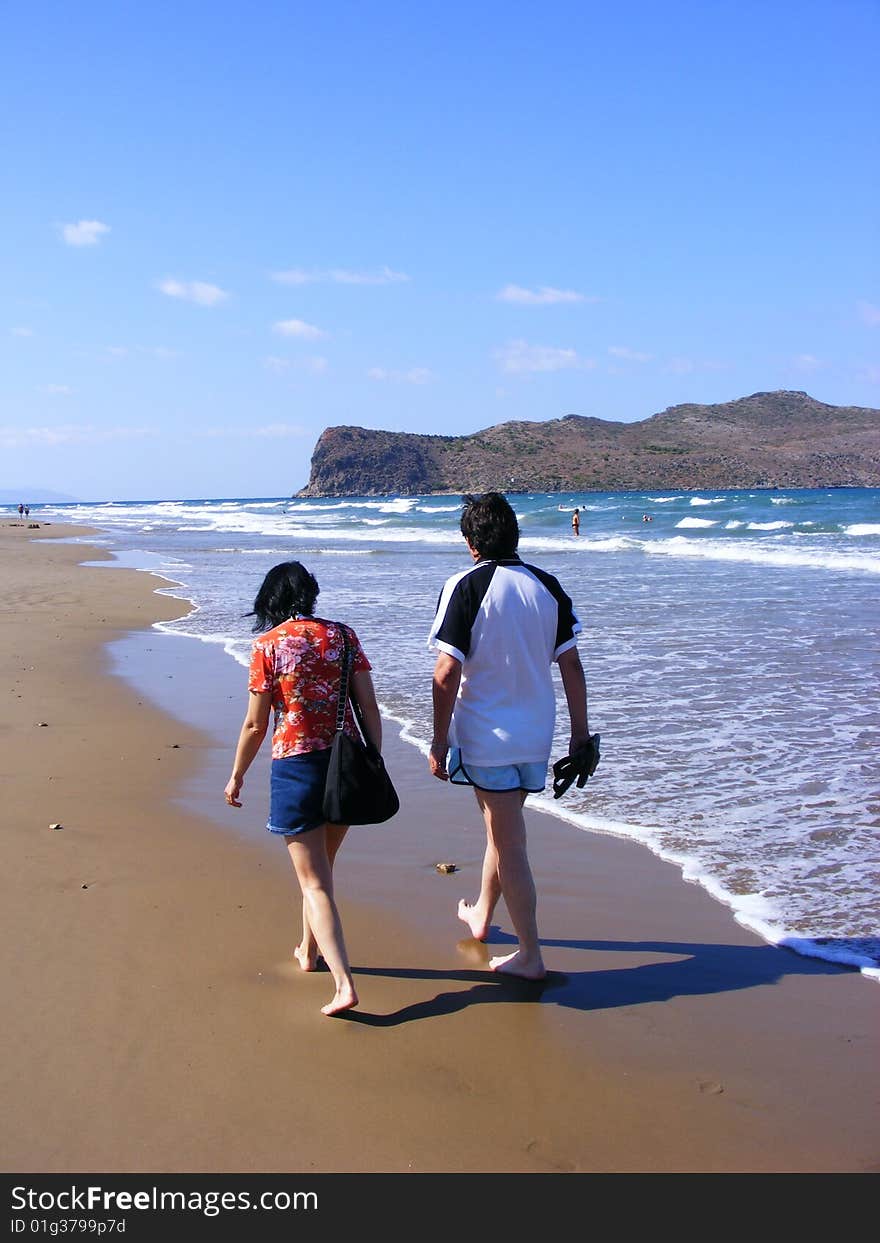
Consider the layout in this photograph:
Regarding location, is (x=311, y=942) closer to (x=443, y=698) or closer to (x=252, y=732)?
(x=252, y=732)

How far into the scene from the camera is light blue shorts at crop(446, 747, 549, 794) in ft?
11.8

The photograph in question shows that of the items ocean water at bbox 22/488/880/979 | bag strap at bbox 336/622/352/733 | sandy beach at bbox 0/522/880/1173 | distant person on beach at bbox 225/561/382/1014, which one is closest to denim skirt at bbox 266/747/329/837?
distant person on beach at bbox 225/561/382/1014

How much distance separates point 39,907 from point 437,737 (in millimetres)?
1947

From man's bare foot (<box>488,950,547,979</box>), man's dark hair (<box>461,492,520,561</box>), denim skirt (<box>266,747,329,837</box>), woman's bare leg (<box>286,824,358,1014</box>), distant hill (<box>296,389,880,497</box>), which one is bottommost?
man's bare foot (<box>488,950,547,979</box>)

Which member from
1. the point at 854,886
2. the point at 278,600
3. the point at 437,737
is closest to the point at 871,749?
the point at 854,886

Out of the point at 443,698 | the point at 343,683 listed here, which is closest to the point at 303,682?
the point at 343,683

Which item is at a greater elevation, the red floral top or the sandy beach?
the red floral top

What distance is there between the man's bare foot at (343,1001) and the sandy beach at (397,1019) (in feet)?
0.14

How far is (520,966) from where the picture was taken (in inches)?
147

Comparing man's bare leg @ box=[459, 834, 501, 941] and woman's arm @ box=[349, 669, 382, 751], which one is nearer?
woman's arm @ box=[349, 669, 382, 751]

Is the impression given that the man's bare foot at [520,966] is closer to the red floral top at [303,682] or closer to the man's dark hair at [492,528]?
the red floral top at [303,682]

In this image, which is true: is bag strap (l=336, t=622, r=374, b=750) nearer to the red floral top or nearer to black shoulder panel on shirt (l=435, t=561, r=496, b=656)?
the red floral top

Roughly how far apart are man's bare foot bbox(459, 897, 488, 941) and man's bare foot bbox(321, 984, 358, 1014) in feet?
2.70

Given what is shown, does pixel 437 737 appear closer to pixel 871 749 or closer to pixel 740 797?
pixel 740 797
